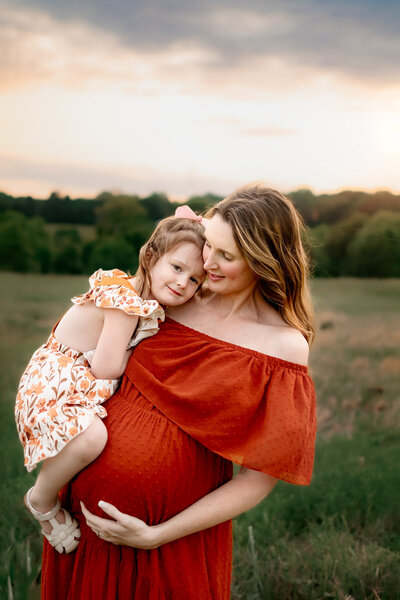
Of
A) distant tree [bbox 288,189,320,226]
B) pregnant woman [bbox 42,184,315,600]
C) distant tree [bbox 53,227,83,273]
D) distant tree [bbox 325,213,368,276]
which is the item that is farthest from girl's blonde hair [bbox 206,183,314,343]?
distant tree [bbox 53,227,83,273]

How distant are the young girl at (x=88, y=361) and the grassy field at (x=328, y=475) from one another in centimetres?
118

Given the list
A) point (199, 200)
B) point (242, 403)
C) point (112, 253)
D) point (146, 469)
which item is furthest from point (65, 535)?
point (112, 253)

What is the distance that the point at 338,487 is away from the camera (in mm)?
3652

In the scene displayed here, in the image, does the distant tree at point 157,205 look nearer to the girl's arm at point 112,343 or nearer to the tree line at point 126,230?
the tree line at point 126,230

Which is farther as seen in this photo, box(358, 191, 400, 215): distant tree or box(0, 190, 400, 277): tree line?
box(0, 190, 400, 277): tree line

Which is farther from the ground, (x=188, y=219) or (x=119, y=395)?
(x=188, y=219)

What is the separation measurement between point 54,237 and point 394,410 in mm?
3774

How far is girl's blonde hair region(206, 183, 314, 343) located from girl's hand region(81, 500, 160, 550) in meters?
0.78

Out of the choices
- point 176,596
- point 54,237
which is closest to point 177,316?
point 176,596

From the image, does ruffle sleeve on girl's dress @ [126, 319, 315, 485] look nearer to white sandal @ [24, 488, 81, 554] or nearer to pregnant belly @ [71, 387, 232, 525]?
pregnant belly @ [71, 387, 232, 525]

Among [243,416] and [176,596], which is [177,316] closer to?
[243,416]

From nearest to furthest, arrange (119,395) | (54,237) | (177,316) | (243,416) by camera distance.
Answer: (243,416), (119,395), (177,316), (54,237)

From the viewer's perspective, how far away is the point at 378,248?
5758mm

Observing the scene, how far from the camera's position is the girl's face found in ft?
6.41
